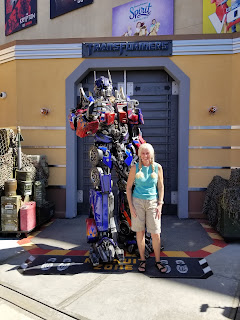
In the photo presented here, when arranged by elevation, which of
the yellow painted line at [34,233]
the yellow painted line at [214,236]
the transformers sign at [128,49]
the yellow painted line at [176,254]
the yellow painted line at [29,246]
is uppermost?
the transformers sign at [128,49]

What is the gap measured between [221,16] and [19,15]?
9.27 metres

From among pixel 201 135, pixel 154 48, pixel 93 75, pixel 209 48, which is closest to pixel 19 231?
pixel 93 75

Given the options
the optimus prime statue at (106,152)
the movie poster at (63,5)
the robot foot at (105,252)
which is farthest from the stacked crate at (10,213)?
the movie poster at (63,5)

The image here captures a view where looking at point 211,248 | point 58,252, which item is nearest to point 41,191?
point 58,252

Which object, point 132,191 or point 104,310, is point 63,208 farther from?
point 104,310

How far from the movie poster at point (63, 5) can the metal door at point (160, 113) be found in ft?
22.2

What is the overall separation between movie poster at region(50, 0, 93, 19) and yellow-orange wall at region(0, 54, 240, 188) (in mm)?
6492

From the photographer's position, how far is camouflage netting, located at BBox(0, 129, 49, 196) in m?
4.57

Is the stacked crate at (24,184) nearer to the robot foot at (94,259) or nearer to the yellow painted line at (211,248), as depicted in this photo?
the robot foot at (94,259)

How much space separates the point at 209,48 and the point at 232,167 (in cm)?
238

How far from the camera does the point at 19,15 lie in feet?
41.7

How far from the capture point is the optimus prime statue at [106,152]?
3.29 m

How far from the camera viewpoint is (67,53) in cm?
545

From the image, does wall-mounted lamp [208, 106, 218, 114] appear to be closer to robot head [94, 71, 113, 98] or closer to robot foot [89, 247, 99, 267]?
robot head [94, 71, 113, 98]
